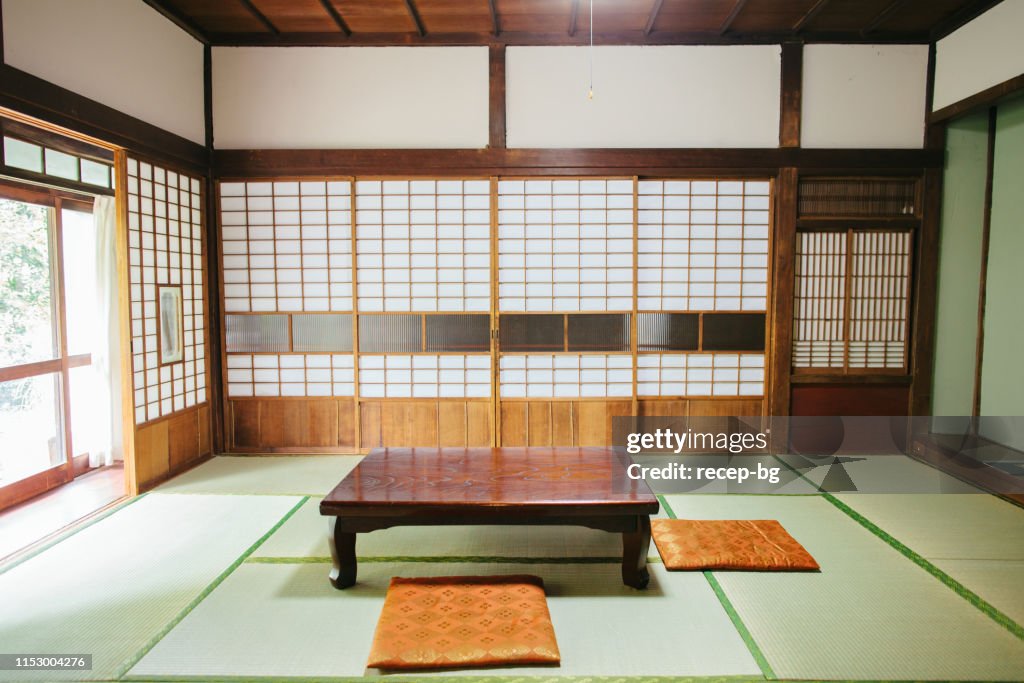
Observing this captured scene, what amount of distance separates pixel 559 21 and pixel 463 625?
392 cm

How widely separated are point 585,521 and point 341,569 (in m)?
1.03

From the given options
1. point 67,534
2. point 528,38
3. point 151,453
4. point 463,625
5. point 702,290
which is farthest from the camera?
point 702,290

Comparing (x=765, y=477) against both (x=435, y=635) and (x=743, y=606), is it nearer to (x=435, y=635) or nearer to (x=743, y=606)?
(x=743, y=606)

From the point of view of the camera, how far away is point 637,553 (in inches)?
97.0

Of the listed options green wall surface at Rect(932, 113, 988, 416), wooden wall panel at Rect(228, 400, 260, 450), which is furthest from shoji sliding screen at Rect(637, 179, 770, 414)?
wooden wall panel at Rect(228, 400, 260, 450)

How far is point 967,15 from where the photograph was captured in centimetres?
407

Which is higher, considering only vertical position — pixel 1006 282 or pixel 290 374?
pixel 1006 282

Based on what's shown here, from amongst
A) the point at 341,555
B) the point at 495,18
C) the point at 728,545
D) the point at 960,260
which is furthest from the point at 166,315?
the point at 960,260

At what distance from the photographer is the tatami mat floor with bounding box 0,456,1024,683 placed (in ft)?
6.55

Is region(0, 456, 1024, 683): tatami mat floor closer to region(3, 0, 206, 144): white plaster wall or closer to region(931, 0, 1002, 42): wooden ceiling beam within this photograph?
region(3, 0, 206, 144): white plaster wall

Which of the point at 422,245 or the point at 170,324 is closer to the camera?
the point at 170,324

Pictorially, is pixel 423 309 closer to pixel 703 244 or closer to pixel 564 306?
pixel 564 306

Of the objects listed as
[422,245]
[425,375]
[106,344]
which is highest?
[422,245]

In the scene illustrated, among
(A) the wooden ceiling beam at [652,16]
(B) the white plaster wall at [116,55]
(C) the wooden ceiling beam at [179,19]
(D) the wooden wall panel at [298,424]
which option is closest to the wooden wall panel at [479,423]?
(D) the wooden wall panel at [298,424]
